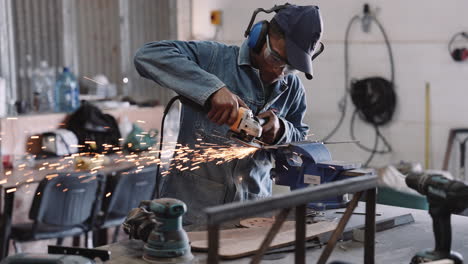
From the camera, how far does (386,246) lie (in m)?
2.16

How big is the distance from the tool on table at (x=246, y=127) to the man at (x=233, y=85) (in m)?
0.04

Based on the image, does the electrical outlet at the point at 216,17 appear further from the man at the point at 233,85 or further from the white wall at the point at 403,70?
the man at the point at 233,85

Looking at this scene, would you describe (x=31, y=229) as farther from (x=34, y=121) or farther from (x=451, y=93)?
(x=451, y=93)

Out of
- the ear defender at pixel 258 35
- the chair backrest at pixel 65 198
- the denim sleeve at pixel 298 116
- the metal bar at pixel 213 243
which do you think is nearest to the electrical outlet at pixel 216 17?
the chair backrest at pixel 65 198

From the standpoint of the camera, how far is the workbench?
198 cm

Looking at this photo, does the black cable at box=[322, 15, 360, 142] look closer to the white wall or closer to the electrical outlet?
the white wall

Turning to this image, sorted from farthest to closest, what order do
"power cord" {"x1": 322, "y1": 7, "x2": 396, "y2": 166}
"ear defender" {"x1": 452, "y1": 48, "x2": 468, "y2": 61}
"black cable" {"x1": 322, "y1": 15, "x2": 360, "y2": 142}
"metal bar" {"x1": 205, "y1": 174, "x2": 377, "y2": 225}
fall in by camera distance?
"black cable" {"x1": 322, "y1": 15, "x2": 360, "y2": 142}, "power cord" {"x1": 322, "y1": 7, "x2": 396, "y2": 166}, "ear defender" {"x1": 452, "y1": 48, "x2": 468, "y2": 61}, "metal bar" {"x1": 205, "y1": 174, "x2": 377, "y2": 225}

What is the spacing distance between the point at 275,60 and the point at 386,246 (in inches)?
31.3

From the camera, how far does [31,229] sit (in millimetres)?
3818

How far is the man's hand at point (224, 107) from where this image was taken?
2.20 meters

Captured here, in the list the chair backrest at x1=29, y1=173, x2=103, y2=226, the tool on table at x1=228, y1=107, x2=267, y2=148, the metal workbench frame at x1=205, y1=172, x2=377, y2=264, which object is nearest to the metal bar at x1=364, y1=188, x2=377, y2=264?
the metal workbench frame at x1=205, y1=172, x2=377, y2=264

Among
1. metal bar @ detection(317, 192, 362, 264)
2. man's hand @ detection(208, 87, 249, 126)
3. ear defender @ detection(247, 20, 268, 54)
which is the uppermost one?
ear defender @ detection(247, 20, 268, 54)

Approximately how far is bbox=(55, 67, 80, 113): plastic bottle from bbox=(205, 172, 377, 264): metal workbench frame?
3285 millimetres

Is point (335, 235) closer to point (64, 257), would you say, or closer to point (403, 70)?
point (64, 257)
